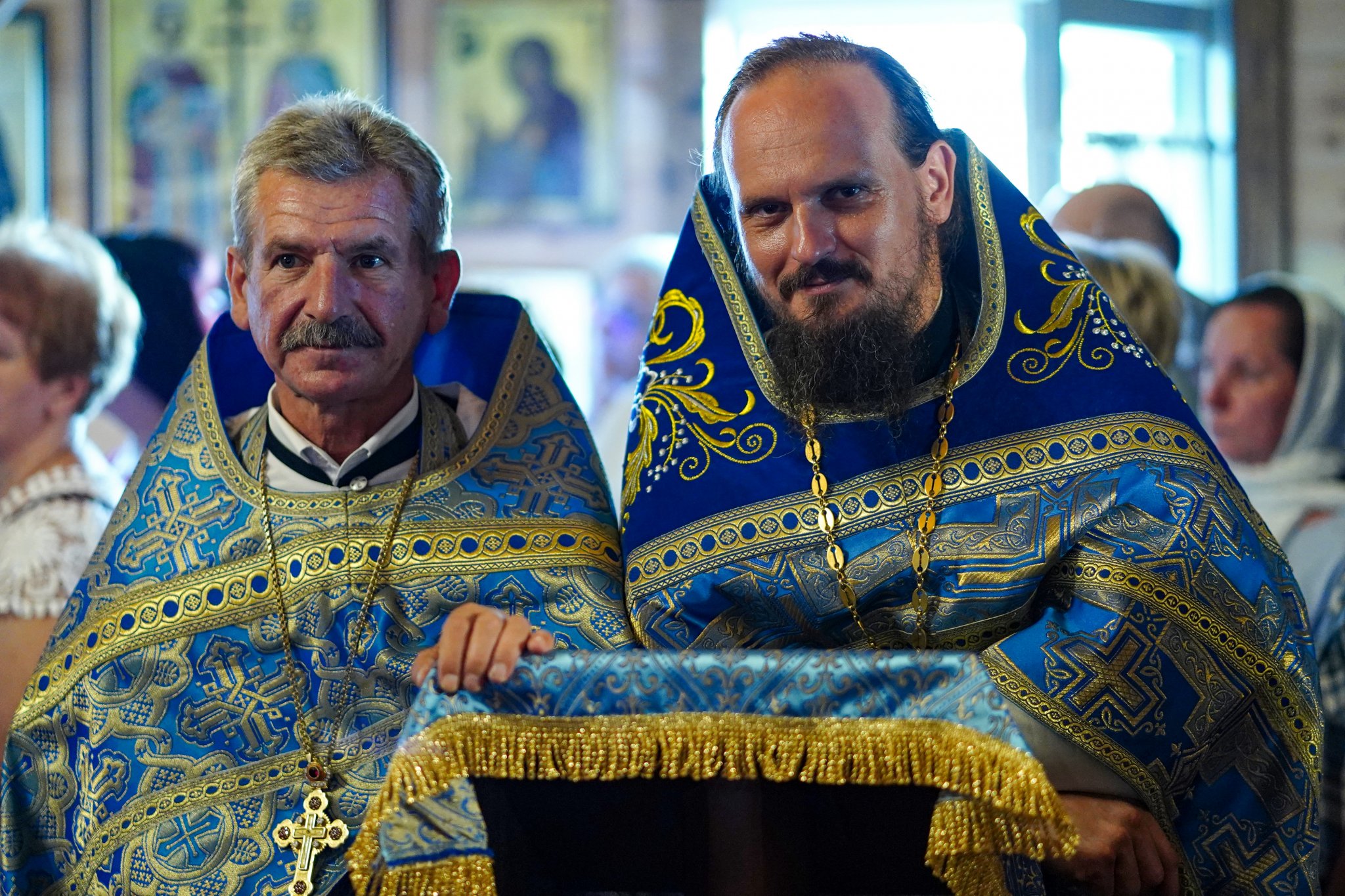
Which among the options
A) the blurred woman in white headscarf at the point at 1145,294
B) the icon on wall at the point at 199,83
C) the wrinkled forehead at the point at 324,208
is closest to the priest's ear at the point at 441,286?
the wrinkled forehead at the point at 324,208

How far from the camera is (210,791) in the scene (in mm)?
2406

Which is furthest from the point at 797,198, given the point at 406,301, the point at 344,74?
the point at 344,74

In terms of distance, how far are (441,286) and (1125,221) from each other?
2727 mm

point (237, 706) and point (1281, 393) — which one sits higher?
point (1281, 393)

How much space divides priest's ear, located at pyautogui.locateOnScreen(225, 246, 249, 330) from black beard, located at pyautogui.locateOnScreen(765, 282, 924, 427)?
3.21 ft

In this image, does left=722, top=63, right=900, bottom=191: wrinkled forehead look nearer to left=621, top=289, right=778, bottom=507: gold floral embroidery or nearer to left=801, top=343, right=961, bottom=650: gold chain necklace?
left=621, top=289, right=778, bottom=507: gold floral embroidery

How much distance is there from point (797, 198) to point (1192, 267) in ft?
21.8

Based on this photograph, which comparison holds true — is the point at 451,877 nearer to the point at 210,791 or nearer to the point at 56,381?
the point at 210,791

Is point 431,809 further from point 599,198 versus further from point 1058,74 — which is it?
point 599,198

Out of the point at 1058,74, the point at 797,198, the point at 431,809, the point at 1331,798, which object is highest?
the point at 1058,74

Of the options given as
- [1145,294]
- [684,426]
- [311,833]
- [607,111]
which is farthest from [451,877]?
[607,111]

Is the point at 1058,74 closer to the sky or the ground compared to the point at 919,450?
closer to the sky

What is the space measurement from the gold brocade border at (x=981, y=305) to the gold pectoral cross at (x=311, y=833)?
101 cm

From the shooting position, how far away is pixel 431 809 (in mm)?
1811
